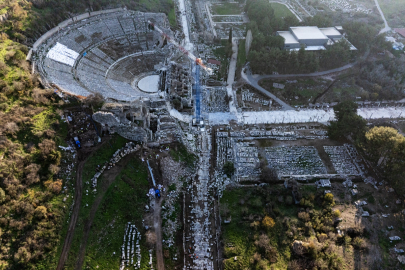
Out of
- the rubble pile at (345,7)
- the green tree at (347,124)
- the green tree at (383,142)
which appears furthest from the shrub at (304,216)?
the rubble pile at (345,7)

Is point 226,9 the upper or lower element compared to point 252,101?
upper

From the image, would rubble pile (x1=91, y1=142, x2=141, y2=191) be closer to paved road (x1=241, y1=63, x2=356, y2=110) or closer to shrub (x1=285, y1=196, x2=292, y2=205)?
shrub (x1=285, y1=196, x2=292, y2=205)

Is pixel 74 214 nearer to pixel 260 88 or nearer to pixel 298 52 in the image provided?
pixel 260 88

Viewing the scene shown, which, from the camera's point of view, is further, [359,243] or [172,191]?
[172,191]

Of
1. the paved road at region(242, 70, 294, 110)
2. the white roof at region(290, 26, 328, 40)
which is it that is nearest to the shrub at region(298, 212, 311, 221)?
the paved road at region(242, 70, 294, 110)

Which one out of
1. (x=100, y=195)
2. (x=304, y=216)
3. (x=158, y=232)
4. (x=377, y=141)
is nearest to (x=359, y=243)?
(x=304, y=216)

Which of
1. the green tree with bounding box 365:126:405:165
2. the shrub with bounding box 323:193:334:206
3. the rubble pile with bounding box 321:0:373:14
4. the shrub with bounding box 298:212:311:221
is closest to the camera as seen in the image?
the shrub with bounding box 298:212:311:221

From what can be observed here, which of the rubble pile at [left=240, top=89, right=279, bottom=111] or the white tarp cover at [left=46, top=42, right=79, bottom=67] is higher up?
the white tarp cover at [left=46, top=42, right=79, bottom=67]
